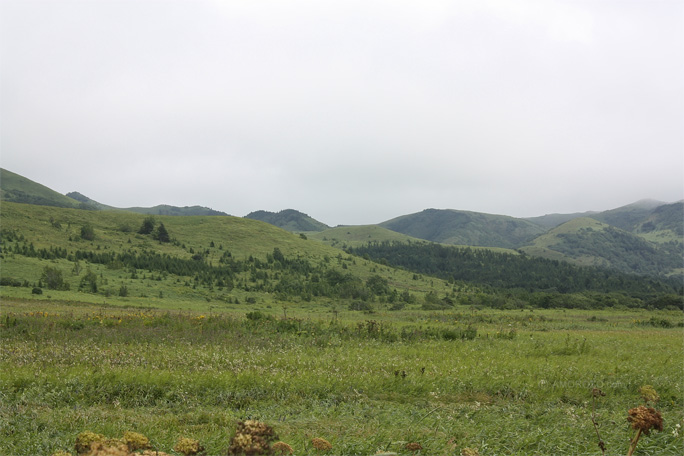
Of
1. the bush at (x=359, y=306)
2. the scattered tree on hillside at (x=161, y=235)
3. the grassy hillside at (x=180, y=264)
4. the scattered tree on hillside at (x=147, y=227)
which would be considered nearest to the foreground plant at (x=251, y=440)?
the grassy hillside at (x=180, y=264)

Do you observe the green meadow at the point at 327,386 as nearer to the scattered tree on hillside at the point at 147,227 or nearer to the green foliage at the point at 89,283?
the green foliage at the point at 89,283

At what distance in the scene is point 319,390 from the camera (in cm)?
829

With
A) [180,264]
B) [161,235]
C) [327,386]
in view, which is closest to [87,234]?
[161,235]

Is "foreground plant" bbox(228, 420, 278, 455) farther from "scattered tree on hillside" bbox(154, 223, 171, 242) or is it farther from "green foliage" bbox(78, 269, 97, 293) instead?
"scattered tree on hillside" bbox(154, 223, 171, 242)

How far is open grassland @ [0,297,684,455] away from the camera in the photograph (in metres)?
5.75

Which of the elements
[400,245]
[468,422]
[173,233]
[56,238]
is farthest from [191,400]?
[400,245]

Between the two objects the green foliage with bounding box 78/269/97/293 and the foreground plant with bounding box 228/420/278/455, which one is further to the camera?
the green foliage with bounding box 78/269/97/293

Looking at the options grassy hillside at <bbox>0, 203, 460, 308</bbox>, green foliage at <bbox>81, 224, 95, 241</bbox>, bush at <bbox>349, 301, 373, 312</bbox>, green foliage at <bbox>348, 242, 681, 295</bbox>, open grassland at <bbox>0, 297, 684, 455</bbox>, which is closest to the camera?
open grassland at <bbox>0, 297, 684, 455</bbox>

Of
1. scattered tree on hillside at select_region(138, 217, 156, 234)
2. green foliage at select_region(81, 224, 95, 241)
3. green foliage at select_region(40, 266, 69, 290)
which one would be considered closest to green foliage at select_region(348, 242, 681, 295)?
scattered tree on hillside at select_region(138, 217, 156, 234)

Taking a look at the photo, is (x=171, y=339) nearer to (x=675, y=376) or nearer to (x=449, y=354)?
(x=449, y=354)

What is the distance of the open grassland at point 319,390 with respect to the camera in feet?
18.9

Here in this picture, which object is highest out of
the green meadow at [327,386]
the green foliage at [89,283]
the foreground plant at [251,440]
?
the foreground plant at [251,440]

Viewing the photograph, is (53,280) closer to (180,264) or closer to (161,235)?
(180,264)

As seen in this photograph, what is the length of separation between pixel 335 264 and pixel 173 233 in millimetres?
35223
